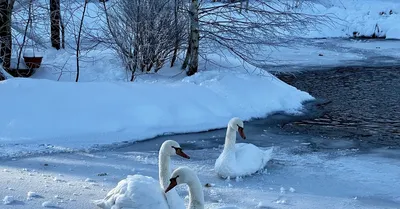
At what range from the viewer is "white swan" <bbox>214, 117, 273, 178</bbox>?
7.73 meters

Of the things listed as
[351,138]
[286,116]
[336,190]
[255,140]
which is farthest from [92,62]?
[336,190]

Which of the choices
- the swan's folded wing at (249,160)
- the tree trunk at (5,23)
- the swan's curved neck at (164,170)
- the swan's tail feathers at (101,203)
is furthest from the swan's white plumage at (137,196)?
the tree trunk at (5,23)

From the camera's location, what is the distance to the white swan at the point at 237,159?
7.73 metres

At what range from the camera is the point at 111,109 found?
35.9 feet

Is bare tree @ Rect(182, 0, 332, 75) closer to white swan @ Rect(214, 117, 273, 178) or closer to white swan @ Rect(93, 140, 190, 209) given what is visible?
white swan @ Rect(214, 117, 273, 178)

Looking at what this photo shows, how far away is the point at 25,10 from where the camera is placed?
13148mm

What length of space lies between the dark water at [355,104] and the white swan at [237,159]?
2759mm

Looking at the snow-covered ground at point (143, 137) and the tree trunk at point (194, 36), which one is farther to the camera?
the tree trunk at point (194, 36)

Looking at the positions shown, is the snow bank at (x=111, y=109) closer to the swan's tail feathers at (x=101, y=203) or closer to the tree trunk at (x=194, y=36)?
the tree trunk at (x=194, y=36)

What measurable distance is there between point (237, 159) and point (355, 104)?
21.0 ft

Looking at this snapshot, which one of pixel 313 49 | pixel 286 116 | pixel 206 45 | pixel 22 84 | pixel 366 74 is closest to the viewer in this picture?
pixel 22 84

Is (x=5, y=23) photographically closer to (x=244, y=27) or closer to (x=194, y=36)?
(x=194, y=36)

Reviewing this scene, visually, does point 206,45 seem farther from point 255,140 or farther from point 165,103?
point 255,140

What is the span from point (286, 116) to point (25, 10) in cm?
611
